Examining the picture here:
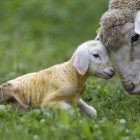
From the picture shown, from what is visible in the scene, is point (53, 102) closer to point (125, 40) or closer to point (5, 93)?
point (5, 93)

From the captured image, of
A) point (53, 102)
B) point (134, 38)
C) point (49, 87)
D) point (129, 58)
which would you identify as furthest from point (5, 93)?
point (134, 38)

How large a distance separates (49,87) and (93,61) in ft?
1.80

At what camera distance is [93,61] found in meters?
8.08

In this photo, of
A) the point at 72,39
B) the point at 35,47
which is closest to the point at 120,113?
the point at 35,47

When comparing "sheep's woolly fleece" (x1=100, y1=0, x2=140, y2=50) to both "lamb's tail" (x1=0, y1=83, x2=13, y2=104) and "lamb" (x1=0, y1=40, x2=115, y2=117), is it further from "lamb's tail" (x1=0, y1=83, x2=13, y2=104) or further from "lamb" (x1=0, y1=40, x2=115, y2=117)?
"lamb's tail" (x1=0, y1=83, x2=13, y2=104)

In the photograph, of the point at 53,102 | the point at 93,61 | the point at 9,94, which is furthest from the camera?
the point at 9,94

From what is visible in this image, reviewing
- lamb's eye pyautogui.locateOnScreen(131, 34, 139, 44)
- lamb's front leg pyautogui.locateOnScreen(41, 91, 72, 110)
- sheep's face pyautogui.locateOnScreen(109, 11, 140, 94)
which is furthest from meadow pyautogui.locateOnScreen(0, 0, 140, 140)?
lamb's eye pyautogui.locateOnScreen(131, 34, 139, 44)

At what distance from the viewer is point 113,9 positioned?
8.41 meters

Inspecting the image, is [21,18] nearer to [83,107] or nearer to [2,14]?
[2,14]

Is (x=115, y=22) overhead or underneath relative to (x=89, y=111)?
overhead

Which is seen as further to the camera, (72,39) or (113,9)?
(72,39)

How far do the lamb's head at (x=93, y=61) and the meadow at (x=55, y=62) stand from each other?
49 centimetres

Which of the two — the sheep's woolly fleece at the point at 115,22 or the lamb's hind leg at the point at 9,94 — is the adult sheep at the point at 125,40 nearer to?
the sheep's woolly fleece at the point at 115,22

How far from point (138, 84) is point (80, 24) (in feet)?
29.6
